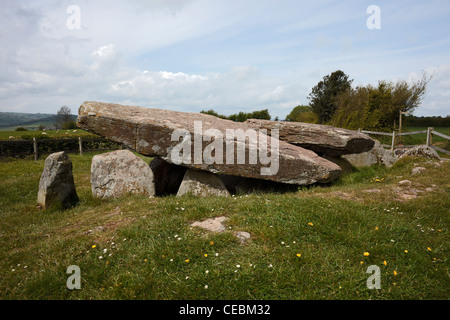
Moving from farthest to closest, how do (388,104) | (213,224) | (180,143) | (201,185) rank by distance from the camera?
(388,104) < (201,185) < (180,143) < (213,224)

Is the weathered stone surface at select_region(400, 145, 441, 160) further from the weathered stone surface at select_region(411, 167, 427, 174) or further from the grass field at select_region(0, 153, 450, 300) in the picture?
the grass field at select_region(0, 153, 450, 300)

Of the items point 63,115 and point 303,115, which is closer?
point 303,115

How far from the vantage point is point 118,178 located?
764 centimetres

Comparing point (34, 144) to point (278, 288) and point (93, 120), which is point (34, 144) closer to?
point (93, 120)

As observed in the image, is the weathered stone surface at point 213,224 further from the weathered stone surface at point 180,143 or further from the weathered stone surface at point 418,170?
the weathered stone surface at point 418,170

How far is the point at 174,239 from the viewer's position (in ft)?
14.7

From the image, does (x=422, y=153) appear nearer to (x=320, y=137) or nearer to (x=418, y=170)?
(x=418, y=170)

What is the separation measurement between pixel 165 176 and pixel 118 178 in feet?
5.30

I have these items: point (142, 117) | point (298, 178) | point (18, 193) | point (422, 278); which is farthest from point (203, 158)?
point (18, 193)

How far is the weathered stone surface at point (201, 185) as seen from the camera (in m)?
7.51

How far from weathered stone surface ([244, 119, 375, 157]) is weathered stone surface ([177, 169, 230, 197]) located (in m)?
3.67

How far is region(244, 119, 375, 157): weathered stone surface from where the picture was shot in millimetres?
10031

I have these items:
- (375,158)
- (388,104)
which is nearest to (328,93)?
(388,104)
